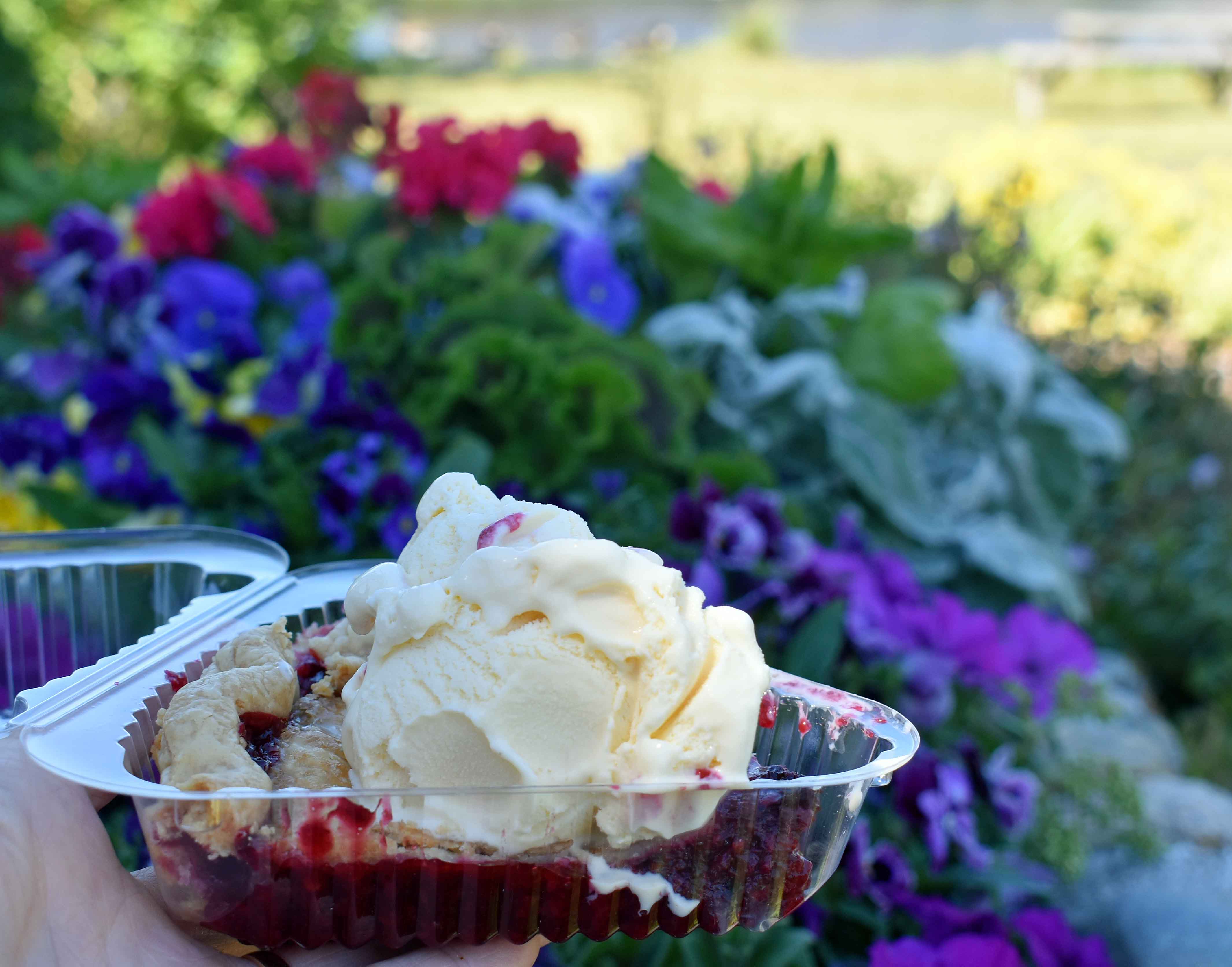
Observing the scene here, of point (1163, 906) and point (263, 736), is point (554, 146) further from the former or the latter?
point (263, 736)

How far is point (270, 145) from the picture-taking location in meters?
3.84

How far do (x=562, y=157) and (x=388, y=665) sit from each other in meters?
3.43

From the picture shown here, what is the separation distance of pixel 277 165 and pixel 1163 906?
134 inches

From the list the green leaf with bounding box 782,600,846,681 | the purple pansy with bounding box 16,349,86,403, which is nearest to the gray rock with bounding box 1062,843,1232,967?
the green leaf with bounding box 782,600,846,681

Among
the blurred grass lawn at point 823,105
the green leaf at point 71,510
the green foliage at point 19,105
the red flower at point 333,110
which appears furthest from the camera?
the blurred grass lawn at point 823,105

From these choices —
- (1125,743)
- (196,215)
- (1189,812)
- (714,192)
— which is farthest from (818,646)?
(714,192)

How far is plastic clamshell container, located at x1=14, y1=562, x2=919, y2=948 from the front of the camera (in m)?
0.89

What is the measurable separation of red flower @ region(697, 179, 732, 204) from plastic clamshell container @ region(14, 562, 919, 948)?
11.0ft

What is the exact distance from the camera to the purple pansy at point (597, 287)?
323cm

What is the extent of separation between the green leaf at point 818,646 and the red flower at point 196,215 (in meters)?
2.34

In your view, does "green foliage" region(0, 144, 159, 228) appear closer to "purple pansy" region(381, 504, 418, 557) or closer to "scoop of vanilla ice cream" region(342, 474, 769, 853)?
"purple pansy" region(381, 504, 418, 557)

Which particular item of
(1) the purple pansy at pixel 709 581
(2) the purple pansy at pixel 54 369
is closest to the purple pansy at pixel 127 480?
(2) the purple pansy at pixel 54 369

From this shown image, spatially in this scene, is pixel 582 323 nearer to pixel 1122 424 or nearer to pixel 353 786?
pixel 353 786

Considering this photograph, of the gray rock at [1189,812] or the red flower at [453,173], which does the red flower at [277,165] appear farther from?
the gray rock at [1189,812]
